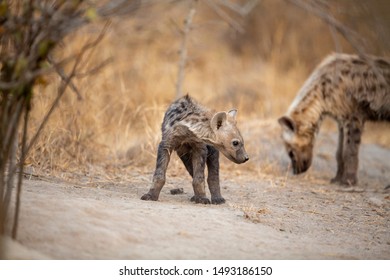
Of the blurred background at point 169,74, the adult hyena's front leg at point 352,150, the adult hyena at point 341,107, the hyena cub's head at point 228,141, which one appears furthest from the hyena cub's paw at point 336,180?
the hyena cub's head at point 228,141

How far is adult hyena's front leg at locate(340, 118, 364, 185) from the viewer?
852 cm

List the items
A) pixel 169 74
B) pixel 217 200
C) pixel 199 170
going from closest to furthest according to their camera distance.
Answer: pixel 199 170, pixel 217 200, pixel 169 74

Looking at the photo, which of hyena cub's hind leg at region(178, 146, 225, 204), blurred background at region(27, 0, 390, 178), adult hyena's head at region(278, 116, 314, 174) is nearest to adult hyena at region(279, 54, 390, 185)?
adult hyena's head at region(278, 116, 314, 174)

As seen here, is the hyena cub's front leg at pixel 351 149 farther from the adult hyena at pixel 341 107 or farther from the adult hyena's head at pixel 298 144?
the adult hyena's head at pixel 298 144

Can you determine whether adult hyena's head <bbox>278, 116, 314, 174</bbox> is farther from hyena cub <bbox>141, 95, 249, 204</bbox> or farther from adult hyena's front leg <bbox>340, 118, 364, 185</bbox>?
hyena cub <bbox>141, 95, 249, 204</bbox>

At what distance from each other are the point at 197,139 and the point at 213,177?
0.46 meters

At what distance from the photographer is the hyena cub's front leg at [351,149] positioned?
8.53m

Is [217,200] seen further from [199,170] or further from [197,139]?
[197,139]

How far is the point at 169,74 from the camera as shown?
1219cm

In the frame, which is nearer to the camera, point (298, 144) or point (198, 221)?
point (198, 221)

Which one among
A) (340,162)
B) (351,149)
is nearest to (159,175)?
(351,149)

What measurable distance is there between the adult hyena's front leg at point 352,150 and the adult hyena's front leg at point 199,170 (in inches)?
125

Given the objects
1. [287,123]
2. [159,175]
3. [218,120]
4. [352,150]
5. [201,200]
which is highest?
[287,123]

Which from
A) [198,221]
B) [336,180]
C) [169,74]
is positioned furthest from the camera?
[169,74]
